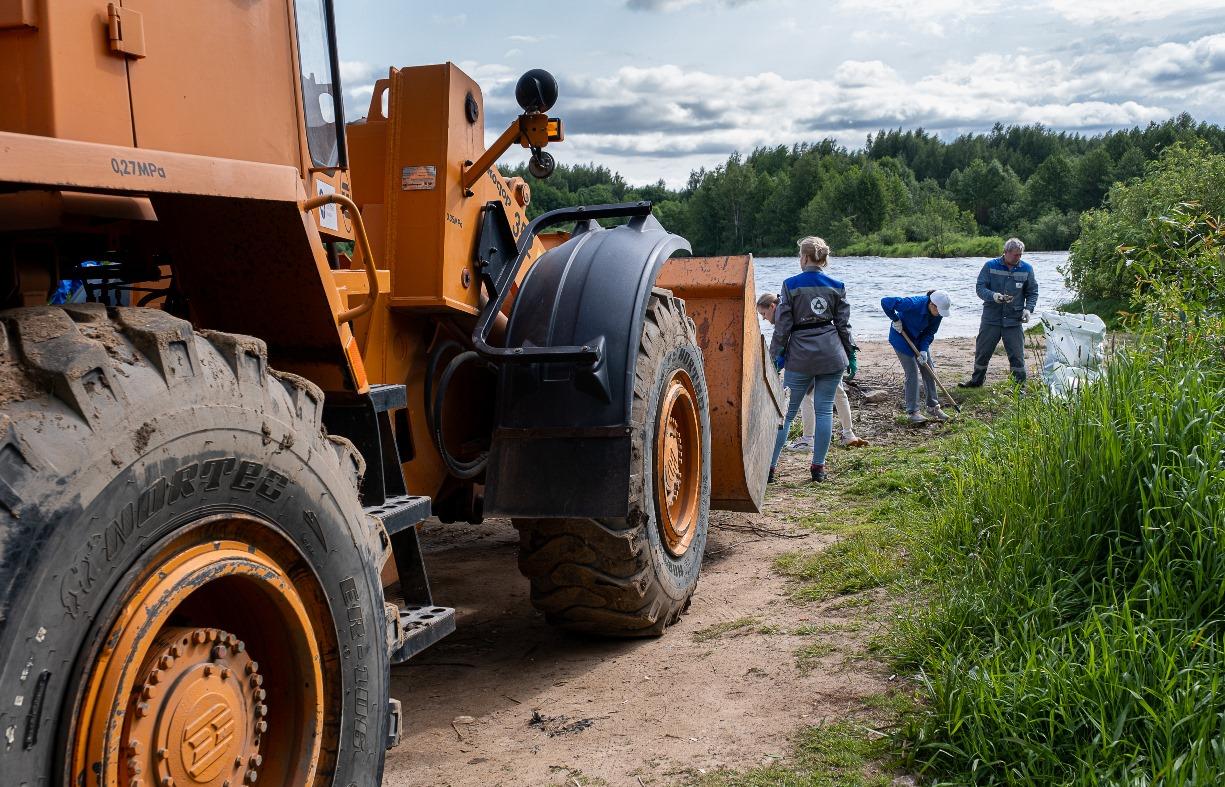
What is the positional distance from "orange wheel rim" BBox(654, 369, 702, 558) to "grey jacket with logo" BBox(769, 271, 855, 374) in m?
3.23

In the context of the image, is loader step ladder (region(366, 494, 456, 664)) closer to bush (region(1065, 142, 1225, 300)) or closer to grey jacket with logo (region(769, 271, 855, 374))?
grey jacket with logo (region(769, 271, 855, 374))

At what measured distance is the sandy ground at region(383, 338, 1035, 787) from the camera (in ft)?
11.7

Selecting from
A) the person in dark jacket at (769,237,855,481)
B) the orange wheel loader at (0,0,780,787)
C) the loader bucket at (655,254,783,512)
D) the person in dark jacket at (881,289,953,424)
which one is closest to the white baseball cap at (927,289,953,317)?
the person in dark jacket at (881,289,953,424)

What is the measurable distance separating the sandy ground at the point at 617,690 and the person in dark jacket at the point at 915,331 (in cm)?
548

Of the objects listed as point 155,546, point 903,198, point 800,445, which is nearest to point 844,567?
point 155,546

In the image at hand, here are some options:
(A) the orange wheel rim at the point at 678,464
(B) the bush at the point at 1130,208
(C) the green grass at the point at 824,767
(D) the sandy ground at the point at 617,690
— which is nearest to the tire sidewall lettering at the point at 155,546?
(D) the sandy ground at the point at 617,690

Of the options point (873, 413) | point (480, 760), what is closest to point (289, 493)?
point (480, 760)

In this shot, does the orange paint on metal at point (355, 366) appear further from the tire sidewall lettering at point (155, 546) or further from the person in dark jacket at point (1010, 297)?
the person in dark jacket at point (1010, 297)

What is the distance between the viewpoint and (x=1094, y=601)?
151 inches

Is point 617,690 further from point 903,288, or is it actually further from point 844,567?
point 903,288

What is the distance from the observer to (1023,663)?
356 cm

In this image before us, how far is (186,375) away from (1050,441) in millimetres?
3650

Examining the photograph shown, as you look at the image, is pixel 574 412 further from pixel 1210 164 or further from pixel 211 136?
pixel 1210 164

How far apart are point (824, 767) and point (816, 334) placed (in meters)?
5.21
